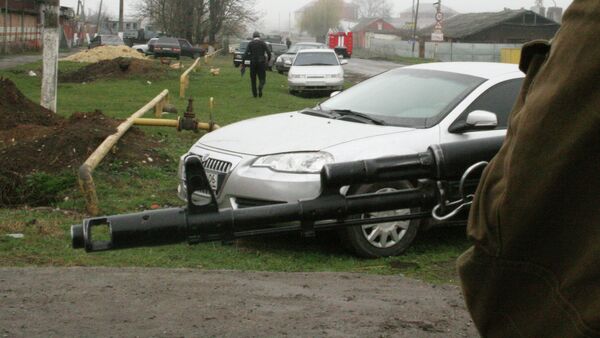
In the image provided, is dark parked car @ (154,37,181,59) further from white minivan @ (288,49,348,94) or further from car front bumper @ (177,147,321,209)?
car front bumper @ (177,147,321,209)

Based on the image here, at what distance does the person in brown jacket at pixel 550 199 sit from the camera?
1271 mm

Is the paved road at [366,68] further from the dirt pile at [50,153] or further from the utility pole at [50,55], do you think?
the dirt pile at [50,153]

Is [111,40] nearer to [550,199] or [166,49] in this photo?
[166,49]

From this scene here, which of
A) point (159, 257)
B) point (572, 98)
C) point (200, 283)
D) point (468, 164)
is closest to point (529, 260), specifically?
point (572, 98)

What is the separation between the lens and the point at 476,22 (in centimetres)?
9200

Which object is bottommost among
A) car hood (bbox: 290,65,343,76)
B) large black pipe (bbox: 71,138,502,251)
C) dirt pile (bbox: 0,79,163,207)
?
dirt pile (bbox: 0,79,163,207)

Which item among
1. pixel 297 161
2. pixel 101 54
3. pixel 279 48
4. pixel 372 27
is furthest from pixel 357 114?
pixel 372 27

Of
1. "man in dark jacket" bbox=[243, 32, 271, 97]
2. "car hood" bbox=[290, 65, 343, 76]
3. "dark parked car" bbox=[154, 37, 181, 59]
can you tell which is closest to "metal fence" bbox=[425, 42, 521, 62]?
"dark parked car" bbox=[154, 37, 181, 59]

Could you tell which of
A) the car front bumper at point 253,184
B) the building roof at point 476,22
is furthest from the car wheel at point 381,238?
the building roof at point 476,22

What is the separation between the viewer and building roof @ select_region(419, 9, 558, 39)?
84.6m

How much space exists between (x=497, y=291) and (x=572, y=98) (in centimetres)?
39

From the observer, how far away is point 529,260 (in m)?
1.42

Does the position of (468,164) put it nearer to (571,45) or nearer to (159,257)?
(571,45)

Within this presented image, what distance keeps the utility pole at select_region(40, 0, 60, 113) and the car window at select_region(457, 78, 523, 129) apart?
391 inches
